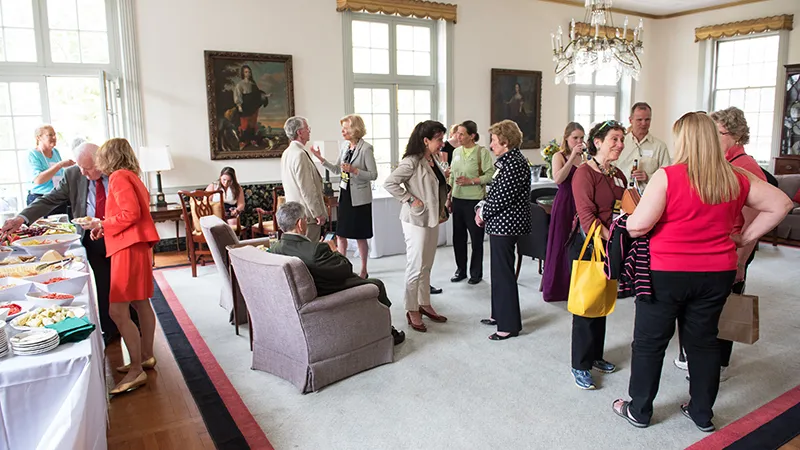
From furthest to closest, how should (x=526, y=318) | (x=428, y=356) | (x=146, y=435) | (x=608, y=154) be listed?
(x=526, y=318) < (x=428, y=356) < (x=608, y=154) < (x=146, y=435)

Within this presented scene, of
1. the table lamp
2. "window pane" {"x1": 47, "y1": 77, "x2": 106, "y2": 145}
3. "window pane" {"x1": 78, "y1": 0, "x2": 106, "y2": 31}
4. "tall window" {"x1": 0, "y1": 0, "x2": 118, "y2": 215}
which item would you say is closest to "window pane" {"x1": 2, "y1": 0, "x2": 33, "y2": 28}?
"tall window" {"x1": 0, "y1": 0, "x2": 118, "y2": 215}

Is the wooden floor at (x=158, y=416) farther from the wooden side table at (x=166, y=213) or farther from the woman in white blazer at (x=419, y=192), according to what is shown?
the wooden side table at (x=166, y=213)

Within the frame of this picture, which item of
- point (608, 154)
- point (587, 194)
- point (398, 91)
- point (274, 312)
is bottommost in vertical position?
point (274, 312)

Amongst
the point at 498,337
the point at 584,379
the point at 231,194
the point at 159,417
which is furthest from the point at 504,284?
the point at 231,194

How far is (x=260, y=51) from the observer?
738 cm

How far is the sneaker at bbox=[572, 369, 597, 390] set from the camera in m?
3.32

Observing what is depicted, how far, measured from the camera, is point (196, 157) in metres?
7.18

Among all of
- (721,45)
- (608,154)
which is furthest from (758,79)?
(608,154)

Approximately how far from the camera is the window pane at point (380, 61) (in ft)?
27.7

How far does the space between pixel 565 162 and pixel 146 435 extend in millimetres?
3485

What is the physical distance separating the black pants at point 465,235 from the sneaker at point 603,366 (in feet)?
6.85

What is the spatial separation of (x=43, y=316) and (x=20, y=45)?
548 centimetres

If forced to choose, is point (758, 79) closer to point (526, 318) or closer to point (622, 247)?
point (526, 318)

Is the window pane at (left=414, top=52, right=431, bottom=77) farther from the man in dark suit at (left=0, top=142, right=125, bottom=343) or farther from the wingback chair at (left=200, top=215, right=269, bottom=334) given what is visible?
the man in dark suit at (left=0, top=142, right=125, bottom=343)
